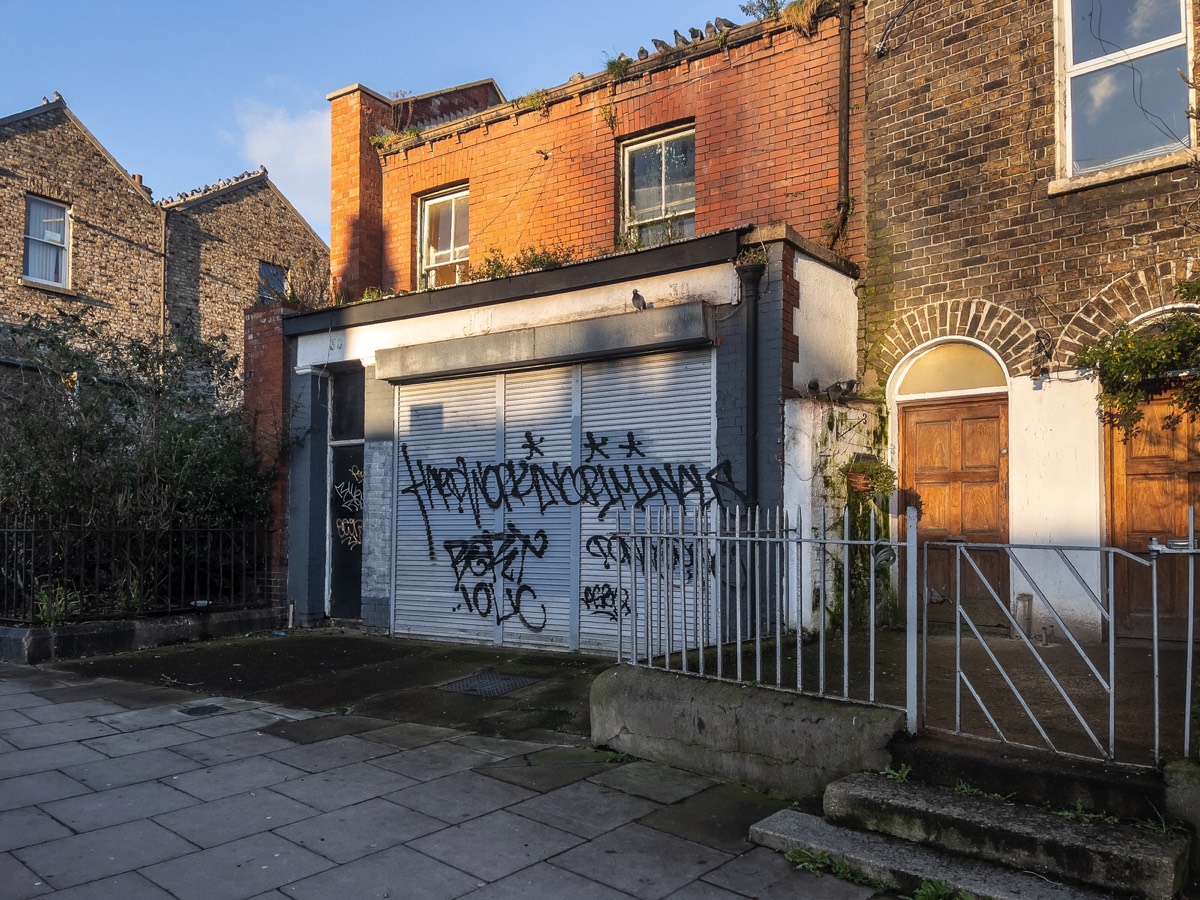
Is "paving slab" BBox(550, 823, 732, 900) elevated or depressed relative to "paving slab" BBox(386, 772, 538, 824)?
elevated

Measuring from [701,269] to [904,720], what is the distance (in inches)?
191

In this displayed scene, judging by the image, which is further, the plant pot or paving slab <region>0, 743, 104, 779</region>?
the plant pot

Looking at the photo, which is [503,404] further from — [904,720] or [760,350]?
[904,720]

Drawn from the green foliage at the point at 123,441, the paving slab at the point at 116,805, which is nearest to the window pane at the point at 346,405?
the green foliage at the point at 123,441

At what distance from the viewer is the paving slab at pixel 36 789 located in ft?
15.7

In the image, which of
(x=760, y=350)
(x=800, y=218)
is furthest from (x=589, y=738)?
(x=800, y=218)

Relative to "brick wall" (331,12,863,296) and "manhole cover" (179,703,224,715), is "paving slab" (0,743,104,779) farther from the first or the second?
"brick wall" (331,12,863,296)

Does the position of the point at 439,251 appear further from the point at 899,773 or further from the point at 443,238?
the point at 899,773

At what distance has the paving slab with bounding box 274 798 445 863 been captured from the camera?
414cm

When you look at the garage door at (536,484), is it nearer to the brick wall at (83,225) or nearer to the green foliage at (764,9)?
the green foliage at (764,9)

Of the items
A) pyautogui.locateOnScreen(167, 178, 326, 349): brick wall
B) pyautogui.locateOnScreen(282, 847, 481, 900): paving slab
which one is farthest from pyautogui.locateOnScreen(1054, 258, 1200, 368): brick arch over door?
pyautogui.locateOnScreen(167, 178, 326, 349): brick wall

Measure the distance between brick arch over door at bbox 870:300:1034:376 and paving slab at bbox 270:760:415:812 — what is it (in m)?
5.86

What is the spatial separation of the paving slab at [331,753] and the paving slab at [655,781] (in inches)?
59.7

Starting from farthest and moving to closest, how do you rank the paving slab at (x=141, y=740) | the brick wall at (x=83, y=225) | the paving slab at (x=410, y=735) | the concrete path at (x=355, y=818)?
the brick wall at (x=83, y=225) < the paving slab at (x=410, y=735) < the paving slab at (x=141, y=740) < the concrete path at (x=355, y=818)
